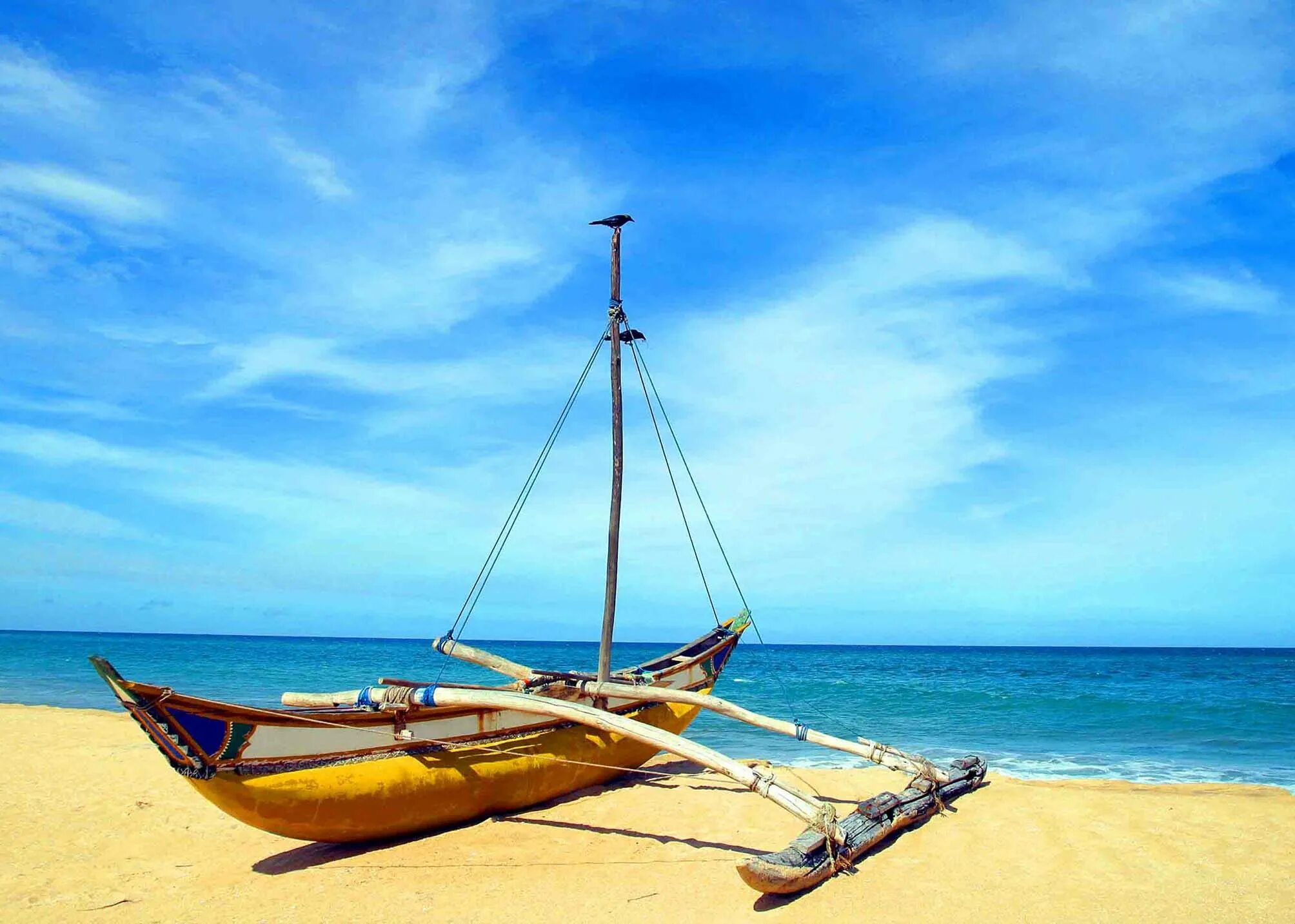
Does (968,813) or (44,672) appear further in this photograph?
(44,672)

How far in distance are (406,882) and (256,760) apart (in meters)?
1.56

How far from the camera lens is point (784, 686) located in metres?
33.1

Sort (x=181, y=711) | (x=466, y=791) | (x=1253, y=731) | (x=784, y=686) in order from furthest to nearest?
(x=784, y=686), (x=1253, y=731), (x=466, y=791), (x=181, y=711)

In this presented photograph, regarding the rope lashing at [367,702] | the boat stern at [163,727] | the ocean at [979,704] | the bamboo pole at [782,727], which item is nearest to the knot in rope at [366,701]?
the rope lashing at [367,702]

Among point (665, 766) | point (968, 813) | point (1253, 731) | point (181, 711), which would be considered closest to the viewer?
point (181, 711)

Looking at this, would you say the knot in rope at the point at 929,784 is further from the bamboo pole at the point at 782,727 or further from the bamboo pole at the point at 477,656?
the bamboo pole at the point at 477,656

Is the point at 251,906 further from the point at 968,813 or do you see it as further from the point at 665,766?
the point at 968,813

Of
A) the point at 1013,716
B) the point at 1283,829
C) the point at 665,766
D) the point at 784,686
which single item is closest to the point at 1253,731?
the point at 1013,716

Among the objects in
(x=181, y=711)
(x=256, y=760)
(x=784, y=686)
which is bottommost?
(x=784, y=686)

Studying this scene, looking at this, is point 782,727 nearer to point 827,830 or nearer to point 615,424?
point 827,830

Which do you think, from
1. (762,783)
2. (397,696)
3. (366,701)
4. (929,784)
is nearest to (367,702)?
(366,701)

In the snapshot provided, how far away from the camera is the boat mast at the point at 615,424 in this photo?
36.0ft

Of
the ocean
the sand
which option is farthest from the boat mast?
the ocean

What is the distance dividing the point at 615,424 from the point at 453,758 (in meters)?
4.98
